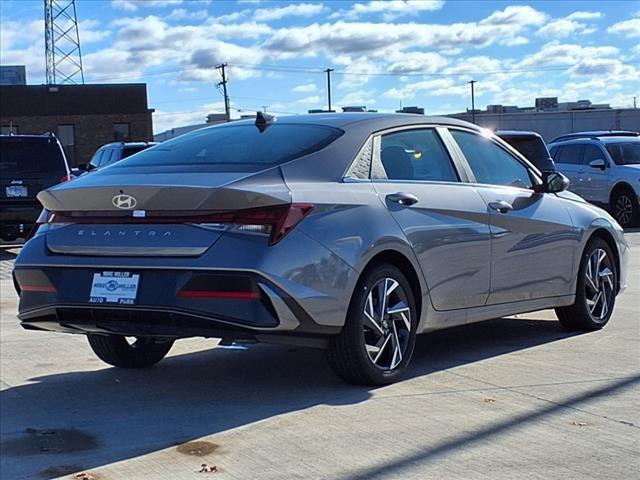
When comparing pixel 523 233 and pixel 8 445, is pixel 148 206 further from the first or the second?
pixel 523 233

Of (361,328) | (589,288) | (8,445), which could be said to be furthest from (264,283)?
(589,288)

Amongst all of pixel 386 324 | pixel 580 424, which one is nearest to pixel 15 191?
pixel 386 324

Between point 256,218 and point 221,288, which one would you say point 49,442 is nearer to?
point 221,288

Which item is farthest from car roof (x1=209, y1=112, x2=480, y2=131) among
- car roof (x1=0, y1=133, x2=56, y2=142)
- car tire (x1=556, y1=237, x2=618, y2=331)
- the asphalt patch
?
car roof (x1=0, y1=133, x2=56, y2=142)

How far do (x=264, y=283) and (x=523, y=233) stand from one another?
2.51m

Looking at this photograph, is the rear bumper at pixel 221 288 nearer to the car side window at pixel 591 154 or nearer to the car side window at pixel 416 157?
the car side window at pixel 416 157

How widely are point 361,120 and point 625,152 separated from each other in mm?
14580

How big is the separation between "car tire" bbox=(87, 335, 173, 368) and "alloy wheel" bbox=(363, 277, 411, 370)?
60.2 inches

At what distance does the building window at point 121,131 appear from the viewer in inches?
2037

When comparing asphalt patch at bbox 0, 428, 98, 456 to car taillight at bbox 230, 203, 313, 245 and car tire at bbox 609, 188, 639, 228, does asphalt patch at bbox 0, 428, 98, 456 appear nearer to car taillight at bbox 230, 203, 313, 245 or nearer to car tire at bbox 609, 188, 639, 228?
car taillight at bbox 230, 203, 313, 245

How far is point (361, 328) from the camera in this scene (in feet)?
17.6

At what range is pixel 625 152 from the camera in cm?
1931

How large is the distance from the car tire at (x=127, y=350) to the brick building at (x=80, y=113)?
4550 centimetres

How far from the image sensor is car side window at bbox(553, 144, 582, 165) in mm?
20016
